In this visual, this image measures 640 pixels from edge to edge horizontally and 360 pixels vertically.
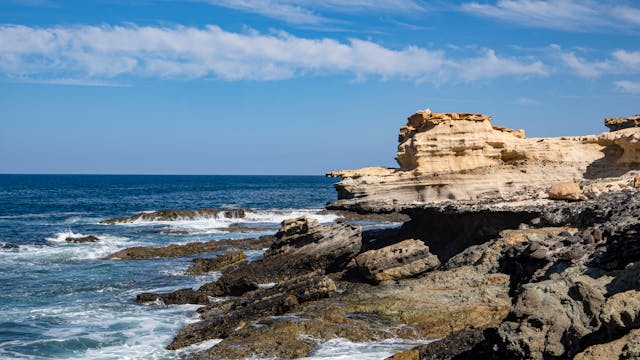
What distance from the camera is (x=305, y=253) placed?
24.8m

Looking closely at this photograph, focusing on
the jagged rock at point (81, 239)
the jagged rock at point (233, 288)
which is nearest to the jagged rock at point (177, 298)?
the jagged rock at point (233, 288)

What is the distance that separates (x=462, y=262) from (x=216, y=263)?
12944 mm

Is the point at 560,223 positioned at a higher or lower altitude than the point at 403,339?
higher

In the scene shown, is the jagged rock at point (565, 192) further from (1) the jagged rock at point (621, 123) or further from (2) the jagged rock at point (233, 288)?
(2) the jagged rock at point (233, 288)

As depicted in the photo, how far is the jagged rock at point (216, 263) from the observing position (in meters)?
28.3

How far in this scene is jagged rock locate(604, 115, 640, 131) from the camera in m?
28.7

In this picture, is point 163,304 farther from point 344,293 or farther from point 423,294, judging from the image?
point 423,294

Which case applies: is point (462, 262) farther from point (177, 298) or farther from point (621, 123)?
point (621, 123)

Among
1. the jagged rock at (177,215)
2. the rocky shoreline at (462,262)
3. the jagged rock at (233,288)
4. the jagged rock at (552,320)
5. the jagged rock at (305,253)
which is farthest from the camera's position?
the jagged rock at (177,215)

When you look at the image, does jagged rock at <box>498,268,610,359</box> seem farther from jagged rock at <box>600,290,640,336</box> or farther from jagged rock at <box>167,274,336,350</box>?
jagged rock at <box>167,274,336,350</box>

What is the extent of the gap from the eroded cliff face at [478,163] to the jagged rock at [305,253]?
187 cm

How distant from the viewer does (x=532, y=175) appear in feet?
83.6

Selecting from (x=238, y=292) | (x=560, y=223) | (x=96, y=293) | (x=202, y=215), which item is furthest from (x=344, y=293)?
(x=202, y=215)

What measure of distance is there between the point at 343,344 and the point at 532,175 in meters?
14.4
